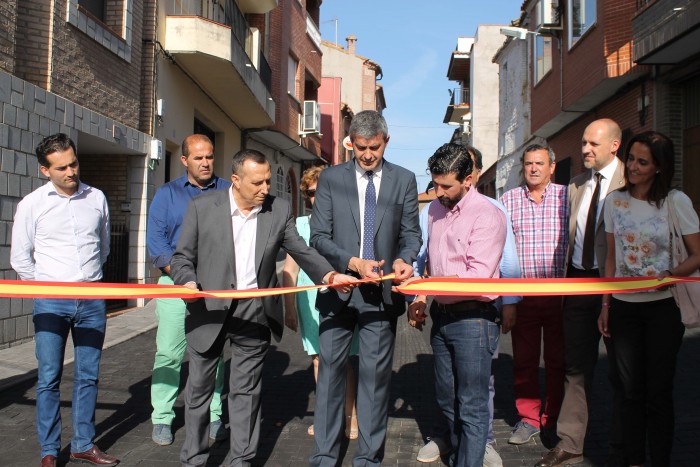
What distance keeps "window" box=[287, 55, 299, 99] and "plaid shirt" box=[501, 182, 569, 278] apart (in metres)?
19.0

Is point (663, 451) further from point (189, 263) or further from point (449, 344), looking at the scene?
point (189, 263)

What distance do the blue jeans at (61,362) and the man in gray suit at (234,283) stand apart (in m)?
0.80

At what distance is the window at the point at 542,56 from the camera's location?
20.0 m

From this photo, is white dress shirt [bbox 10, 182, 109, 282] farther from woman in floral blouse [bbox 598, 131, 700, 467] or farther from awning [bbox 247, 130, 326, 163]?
awning [bbox 247, 130, 326, 163]

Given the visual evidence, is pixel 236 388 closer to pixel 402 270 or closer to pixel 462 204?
pixel 402 270

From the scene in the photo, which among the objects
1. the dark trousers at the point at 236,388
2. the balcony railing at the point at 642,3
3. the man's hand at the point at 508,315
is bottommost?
the dark trousers at the point at 236,388

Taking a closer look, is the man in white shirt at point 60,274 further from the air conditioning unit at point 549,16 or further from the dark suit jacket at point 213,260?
the air conditioning unit at point 549,16

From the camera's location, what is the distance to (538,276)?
4855mm

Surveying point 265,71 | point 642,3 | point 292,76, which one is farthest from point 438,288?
point 292,76

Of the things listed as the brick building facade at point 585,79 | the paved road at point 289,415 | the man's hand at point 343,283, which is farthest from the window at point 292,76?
the man's hand at point 343,283

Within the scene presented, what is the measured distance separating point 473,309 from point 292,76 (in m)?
21.3

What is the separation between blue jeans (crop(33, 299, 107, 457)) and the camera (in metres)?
4.18

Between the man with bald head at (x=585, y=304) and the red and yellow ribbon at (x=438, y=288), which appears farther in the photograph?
the man with bald head at (x=585, y=304)

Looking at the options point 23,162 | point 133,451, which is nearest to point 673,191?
point 133,451
